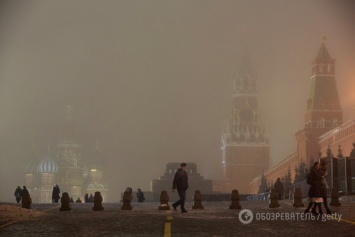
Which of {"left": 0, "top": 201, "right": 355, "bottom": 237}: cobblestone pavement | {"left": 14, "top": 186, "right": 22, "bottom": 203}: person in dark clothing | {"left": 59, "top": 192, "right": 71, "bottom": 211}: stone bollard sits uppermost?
{"left": 14, "top": 186, "right": 22, "bottom": 203}: person in dark clothing

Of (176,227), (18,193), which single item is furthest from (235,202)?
(18,193)

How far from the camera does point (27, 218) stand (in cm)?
2764

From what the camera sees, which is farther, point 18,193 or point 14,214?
point 18,193

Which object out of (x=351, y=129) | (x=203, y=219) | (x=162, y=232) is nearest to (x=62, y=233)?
(x=162, y=232)

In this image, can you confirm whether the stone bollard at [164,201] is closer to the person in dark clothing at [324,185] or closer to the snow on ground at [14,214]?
the snow on ground at [14,214]

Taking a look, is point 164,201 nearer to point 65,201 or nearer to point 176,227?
point 65,201

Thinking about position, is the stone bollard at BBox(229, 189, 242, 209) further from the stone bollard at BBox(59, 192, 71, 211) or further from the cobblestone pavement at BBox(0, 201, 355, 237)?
the cobblestone pavement at BBox(0, 201, 355, 237)

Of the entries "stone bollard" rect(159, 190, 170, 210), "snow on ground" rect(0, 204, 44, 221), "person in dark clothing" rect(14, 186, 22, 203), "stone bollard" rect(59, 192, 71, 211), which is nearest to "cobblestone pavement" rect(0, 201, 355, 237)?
"snow on ground" rect(0, 204, 44, 221)

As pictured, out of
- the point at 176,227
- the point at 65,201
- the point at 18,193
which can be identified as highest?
the point at 18,193

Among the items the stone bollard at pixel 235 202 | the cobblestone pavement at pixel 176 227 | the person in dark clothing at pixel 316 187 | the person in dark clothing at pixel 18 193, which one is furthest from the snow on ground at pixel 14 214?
the person in dark clothing at pixel 18 193

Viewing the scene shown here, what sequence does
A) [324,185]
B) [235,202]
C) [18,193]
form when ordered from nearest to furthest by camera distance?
[324,185], [235,202], [18,193]

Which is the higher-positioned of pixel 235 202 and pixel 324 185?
pixel 324 185

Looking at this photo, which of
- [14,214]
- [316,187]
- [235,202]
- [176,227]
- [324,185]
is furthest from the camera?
[235,202]

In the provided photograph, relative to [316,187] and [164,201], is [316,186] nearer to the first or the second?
→ [316,187]
